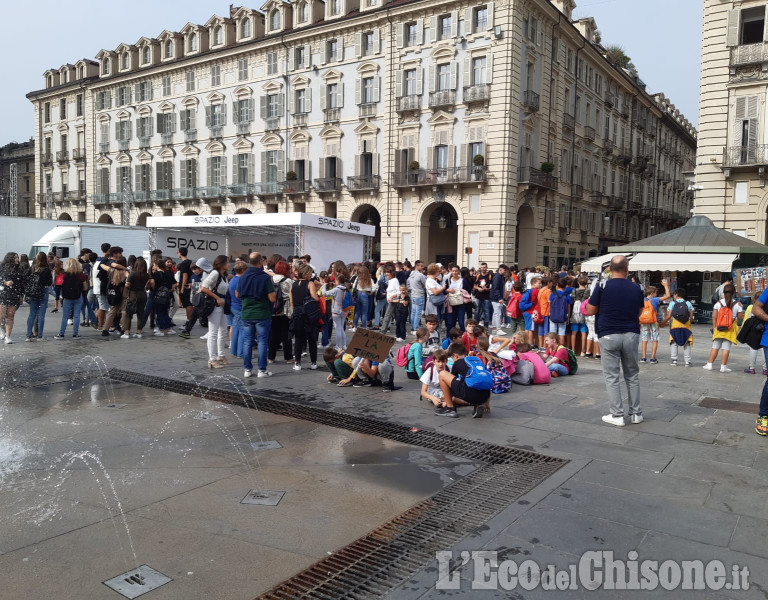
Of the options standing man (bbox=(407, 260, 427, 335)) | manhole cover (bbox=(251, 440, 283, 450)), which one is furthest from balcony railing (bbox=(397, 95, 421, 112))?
Answer: manhole cover (bbox=(251, 440, 283, 450))

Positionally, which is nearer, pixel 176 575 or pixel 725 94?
pixel 176 575

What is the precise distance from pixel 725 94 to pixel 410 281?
58.8 ft

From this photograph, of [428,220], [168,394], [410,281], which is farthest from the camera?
[428,220]

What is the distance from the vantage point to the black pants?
34.0ft

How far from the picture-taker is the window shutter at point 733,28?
77.5 ft

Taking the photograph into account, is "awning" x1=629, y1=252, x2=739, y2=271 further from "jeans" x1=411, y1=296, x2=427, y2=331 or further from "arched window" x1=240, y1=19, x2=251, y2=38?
"arched window" x1=240, y1=19, x2=251, y2=38

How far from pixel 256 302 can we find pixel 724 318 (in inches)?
301

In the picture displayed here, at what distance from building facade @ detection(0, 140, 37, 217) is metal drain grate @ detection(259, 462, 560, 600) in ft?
243

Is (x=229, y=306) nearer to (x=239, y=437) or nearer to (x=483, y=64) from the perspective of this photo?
(x=239, y=437)

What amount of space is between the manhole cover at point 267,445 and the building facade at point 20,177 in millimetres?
72250

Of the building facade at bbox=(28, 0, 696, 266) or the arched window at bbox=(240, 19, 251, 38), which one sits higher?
the arched window at bbox=(240, 19, 251, 38)

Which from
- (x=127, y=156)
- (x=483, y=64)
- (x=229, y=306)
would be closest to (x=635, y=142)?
(x=483, y=64)

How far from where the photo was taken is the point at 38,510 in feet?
13.8

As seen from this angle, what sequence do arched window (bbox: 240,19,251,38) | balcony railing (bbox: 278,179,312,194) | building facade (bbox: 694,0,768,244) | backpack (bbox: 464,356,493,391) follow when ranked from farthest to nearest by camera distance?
arched window (bbox: 240,19,251,38)
balcony railing (bbox: 278,179,312,194)
building facade (bbox: 694,0,768,244)
backpack (bbox: 464,356,493,391)
